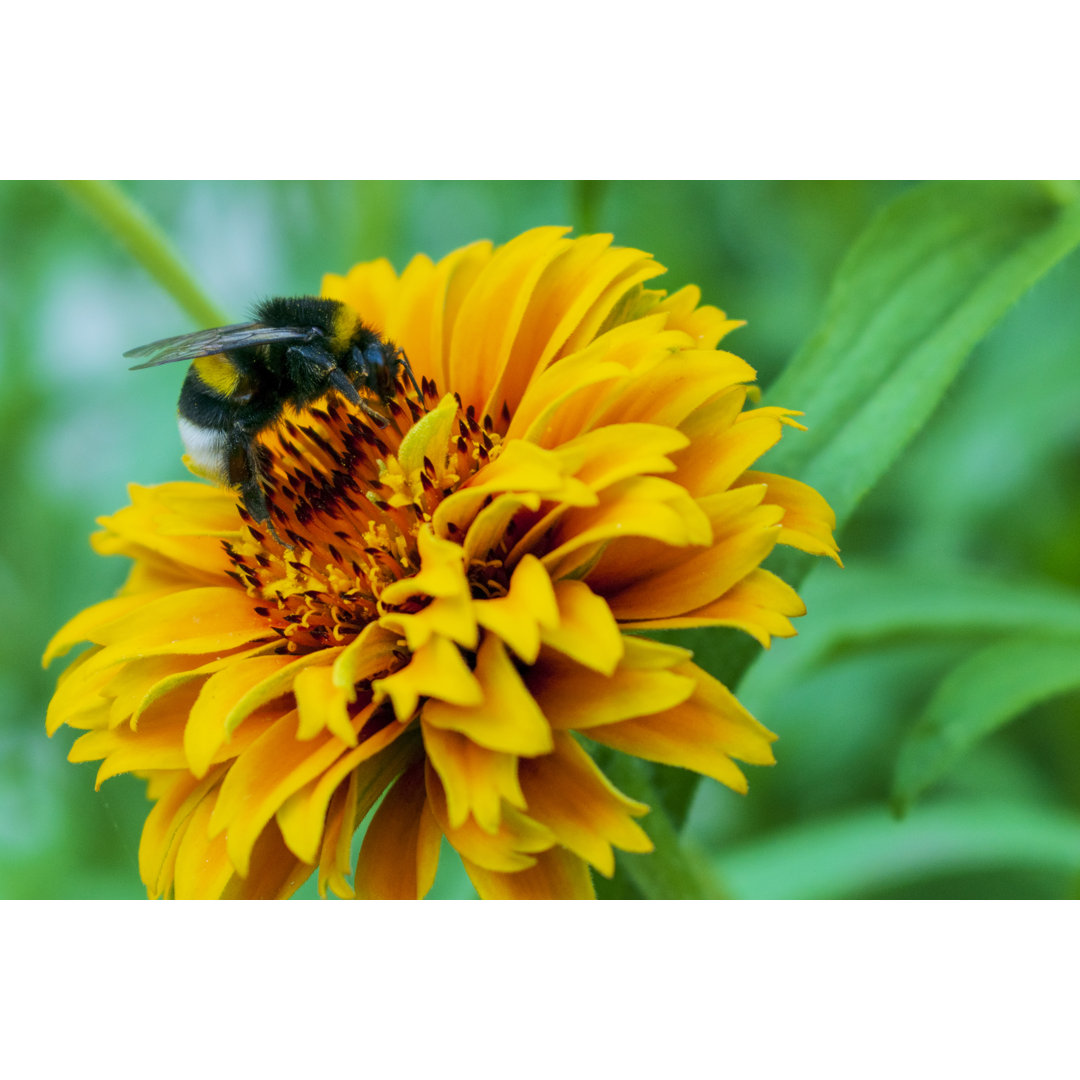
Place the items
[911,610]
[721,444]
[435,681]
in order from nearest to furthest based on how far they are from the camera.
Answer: [435,681] → [721,444] → [911,610]

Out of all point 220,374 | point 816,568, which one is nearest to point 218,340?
point 220,374

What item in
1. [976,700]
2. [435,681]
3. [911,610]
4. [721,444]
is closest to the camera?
[435,681]

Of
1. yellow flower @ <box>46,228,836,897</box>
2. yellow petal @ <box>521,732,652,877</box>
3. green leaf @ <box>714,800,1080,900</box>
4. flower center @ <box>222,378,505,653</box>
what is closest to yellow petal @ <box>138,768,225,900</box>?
yellow flower @ <box>46,228,836,897</box>

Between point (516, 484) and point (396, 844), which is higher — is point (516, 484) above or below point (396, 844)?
above

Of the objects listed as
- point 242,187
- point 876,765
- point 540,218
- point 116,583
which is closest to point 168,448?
point 116,583

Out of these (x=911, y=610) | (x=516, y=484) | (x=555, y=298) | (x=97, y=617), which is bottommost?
(x=911, y=610)

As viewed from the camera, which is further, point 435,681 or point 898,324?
point 898,324

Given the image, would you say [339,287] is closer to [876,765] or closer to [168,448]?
[168,448]

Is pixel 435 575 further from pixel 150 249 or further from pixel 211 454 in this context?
pixel 150 249
